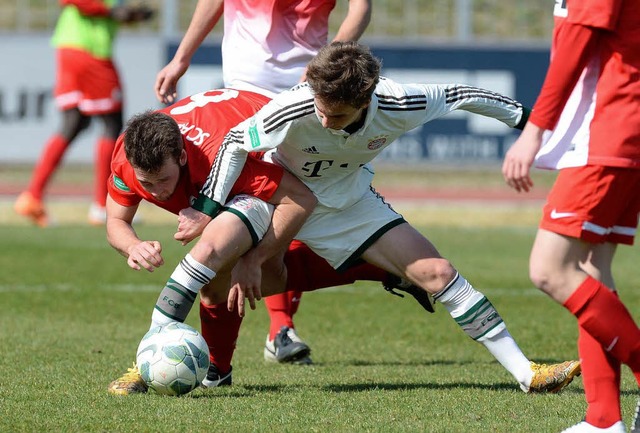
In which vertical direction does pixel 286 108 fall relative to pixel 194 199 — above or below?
above

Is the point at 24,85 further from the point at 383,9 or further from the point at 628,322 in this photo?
the point at 628,322

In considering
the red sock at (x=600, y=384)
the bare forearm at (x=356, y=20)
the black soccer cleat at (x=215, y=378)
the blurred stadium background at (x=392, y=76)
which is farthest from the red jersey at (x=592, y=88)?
the blurred stadium background at (x=392, y=76)

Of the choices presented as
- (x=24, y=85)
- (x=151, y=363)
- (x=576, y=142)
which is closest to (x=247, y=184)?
(x=151, y=363)

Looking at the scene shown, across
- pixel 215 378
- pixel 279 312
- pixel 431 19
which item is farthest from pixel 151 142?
pixel 431 19

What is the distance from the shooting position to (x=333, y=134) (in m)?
5.01

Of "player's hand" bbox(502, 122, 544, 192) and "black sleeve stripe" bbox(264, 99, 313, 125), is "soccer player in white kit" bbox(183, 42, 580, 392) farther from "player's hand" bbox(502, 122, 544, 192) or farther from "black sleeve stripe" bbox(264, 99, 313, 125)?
"player's hand" bbox(502, 122, 544, 192)

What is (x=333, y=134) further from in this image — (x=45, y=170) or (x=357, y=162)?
(x=45, y=170)

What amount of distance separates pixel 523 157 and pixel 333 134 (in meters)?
1.30

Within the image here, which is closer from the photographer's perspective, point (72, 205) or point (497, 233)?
point (497, 233)

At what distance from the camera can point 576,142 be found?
398 centimetres

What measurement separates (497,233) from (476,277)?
3382 millimetres

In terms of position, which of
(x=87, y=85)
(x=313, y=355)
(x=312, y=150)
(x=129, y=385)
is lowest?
(x=87, y=85)

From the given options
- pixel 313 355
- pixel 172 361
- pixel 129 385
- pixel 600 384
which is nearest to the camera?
pixel 600 384

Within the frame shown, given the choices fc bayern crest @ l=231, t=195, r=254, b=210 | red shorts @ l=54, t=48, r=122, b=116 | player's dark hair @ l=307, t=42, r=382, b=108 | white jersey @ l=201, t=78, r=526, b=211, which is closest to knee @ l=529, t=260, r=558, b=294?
player's dark hair @ l=307, t=42, r=382, b=108
